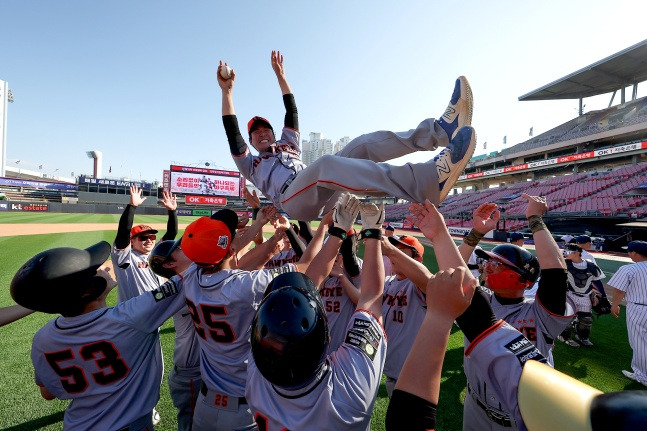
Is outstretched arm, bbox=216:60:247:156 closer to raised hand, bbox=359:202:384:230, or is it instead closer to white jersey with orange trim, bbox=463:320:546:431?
raised hand, bbox=359:202:384:230

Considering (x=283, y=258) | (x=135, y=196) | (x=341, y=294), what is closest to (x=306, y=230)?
(x=283, y=258)

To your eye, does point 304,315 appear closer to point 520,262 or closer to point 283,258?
point 520,262

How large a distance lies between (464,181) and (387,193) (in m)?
52.9

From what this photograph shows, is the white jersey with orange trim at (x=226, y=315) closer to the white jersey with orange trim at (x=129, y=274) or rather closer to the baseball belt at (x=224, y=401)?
the baseball belt at (x=224, y=401)

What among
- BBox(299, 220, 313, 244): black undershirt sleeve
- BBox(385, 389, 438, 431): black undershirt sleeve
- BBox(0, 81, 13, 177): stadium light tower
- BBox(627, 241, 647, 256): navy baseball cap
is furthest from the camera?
BBox(0, 81, 13, 177): stadium light tower

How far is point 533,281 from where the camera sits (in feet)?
7.37

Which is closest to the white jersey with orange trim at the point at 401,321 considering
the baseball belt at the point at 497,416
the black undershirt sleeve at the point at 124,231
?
the baseball belt at the point at 497,416

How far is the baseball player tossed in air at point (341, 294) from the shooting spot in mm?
2898

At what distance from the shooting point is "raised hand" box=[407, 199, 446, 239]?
1921 millimetres

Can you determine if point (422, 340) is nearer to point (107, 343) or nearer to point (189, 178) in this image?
point (107, 343)

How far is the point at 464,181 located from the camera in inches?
1960

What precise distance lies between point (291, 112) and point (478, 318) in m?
3.07

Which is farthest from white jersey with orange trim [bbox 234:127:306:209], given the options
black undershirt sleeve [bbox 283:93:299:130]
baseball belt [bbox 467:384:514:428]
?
baseball belt [bbox 467:384:514:428]

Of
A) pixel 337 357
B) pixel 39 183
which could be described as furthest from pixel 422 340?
pixel 39 183
